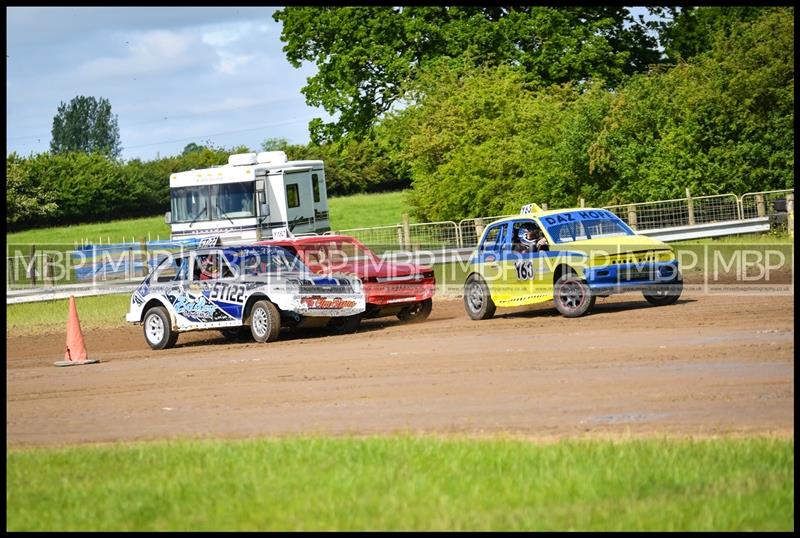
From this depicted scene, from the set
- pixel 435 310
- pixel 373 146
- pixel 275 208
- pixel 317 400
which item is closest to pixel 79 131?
pixel 373 146

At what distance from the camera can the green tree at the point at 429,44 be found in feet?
181

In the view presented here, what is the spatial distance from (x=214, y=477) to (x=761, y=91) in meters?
33.5

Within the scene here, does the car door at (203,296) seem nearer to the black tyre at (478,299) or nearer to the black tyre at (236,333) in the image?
the black tyre at (236,333)

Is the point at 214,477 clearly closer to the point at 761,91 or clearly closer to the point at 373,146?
the point at 761,91

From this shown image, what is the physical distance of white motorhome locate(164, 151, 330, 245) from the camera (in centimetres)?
3191

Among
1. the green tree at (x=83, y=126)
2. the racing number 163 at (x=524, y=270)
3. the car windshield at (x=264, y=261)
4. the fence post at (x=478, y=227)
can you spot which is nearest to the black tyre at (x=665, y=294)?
the racing number 163 at (x=524, y=270)

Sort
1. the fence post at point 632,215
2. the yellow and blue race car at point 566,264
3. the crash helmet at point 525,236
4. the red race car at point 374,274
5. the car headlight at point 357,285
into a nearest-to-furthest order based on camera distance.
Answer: the yellow and blue race car at point 566,264 → the car headlight at point 357,285 → the crash helmet at point 525,236 → the red race car at point 374,274 → the fence post at point 632,215

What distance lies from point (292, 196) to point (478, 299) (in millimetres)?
12268

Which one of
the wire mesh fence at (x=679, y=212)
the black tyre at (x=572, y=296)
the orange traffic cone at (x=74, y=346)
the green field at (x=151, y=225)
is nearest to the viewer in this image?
the orange traffic cone at (x=74, y=346)

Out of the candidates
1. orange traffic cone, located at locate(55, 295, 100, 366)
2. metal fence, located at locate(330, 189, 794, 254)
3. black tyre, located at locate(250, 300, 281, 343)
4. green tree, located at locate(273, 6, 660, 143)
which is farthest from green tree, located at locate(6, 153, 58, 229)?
orange traffic cone, located at locate(55, 295, 100, 366)

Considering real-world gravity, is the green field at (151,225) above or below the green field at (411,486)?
above

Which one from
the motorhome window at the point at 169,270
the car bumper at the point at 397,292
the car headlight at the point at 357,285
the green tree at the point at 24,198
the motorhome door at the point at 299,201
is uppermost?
the green tree at the point at 24,198

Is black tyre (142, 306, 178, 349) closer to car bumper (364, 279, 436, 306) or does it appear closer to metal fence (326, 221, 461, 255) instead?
car bumper (364, 279, 436, 306)

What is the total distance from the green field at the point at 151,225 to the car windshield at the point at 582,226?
39459 mm
